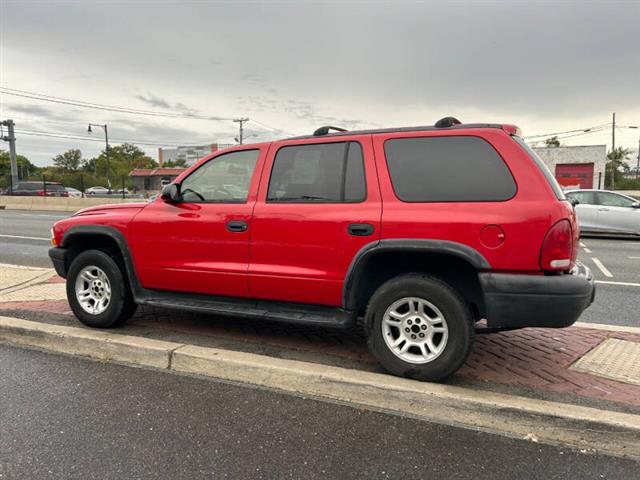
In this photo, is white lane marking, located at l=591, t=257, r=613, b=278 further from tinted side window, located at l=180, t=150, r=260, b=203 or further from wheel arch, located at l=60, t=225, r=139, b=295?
wheel arch, located at l=60, t=225, r=139, b=295

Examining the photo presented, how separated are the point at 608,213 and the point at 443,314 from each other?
11793mm

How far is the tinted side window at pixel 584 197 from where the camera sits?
43.0 ft

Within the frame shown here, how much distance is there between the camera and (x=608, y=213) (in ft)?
41.8

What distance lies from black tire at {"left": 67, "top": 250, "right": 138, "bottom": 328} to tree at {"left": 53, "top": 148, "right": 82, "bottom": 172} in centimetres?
11198

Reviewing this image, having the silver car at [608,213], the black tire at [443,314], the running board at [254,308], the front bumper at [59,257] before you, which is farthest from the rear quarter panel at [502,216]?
the silver car at [608,213]

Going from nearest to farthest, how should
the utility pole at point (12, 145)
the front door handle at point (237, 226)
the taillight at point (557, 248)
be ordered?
the taillight at point (557, 248) < the front door handle at point (237, 226) < the utility pole at point (12, 145)

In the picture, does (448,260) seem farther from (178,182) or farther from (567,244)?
(178,182)

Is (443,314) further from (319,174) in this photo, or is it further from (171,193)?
(171,193)

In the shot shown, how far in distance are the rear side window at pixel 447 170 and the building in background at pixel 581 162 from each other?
43254 millimetres

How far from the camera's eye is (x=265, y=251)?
3783 millimetres

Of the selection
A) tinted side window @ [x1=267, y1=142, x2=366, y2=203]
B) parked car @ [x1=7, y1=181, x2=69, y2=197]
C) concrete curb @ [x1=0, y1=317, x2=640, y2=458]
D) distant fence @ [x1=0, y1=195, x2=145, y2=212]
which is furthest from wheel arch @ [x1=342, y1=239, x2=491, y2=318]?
parked car @ [x1=7, y1=181, x2=69, y2=197]

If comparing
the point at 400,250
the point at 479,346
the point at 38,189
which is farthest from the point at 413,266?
the point at 38,189

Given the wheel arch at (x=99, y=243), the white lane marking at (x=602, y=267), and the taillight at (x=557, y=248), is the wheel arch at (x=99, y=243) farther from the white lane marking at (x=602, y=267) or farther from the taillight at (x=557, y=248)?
the white lane marking at (x=602, y=267)

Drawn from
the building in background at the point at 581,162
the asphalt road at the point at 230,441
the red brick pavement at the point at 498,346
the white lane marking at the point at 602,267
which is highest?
the building in background at the point at 581,162
